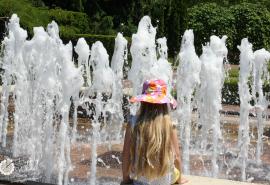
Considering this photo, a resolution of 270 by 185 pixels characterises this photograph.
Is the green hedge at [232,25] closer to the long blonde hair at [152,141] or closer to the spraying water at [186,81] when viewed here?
the spraying water at [186,81]

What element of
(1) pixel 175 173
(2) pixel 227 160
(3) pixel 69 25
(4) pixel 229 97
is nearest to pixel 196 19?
(3) pixel 69 25

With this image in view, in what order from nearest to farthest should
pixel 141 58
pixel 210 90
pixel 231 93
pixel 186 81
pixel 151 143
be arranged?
pixel 151 143 < pixel 210 90 < pixel 186 81 < pixel 141 58 < pixel 231 93

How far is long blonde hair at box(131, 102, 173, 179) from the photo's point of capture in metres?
3.33

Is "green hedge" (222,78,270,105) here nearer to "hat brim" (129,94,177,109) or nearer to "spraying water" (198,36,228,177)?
"spraying water" (198,36,228,177)

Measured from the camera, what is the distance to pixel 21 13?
21.5 meters

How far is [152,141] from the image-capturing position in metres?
3.32

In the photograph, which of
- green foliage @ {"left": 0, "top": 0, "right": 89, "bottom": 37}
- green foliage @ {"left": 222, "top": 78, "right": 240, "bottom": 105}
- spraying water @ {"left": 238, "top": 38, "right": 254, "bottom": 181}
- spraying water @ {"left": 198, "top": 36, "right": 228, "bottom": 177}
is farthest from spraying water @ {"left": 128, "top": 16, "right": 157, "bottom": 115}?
green foliage @ {"left": 0, "top": 0, "right": 89, "bottom": 37}

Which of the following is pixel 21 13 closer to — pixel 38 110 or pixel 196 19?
pixel 196 19

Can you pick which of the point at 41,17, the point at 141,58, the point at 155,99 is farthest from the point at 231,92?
the point at 155,99

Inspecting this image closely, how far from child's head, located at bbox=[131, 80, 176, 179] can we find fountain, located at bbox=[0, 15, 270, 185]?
2852 mm

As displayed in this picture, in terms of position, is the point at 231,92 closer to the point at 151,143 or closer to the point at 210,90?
the point at 210,90

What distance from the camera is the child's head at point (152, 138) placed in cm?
333

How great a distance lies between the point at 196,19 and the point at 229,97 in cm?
1203

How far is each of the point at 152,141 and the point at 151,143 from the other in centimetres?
1
